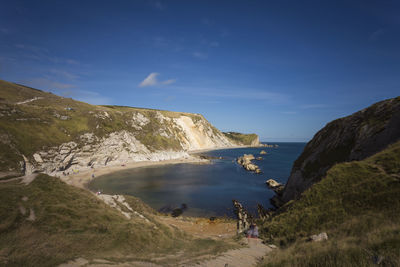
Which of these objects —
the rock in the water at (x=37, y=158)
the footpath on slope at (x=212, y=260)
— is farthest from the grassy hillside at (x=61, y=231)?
the rock in the water at (x=37, y=158)

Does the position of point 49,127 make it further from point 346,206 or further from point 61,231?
point 346,206

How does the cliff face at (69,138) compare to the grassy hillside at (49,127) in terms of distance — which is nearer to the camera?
the grassy hillside at (49,127)

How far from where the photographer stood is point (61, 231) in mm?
9023

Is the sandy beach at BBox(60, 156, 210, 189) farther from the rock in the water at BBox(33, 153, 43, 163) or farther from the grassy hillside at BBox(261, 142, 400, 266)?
the grassy hillside at BBox(261, 142, 400, 266)

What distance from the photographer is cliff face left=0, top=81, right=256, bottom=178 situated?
48.8 meters

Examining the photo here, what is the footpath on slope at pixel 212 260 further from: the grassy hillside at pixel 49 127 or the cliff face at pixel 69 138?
the grassy hillside at pixel 49 127

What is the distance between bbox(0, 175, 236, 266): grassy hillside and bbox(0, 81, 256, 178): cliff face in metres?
27.2

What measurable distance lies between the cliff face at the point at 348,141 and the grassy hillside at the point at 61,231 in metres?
23.2

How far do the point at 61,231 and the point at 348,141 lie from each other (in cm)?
3302

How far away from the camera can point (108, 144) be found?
240 ft

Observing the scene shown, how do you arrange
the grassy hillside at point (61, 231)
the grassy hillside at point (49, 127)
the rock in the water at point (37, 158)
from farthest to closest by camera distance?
the rock in the water at point (37, 158), the grassy hillside at point (49, 127), the grassy hillside at point (61, 231)

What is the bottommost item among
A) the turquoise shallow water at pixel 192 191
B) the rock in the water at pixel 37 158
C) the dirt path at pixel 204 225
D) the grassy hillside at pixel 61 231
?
the turquoise shallow water at pixel 192 191

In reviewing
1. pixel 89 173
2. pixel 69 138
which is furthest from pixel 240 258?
pixel 69 138

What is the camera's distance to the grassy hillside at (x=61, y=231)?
23.1 ft
